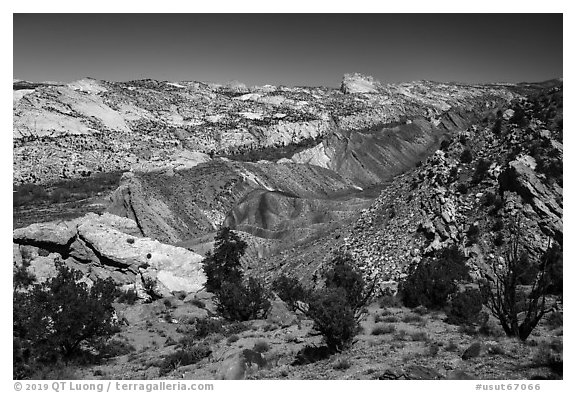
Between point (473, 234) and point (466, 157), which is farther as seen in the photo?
point (466, 157)

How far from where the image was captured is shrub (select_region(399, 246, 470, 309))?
56.9 ft

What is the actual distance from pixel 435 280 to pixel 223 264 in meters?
16.3

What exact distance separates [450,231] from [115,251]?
19.8 meters

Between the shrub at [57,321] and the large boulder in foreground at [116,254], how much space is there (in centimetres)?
1154

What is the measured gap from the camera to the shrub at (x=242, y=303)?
19727 millimetres

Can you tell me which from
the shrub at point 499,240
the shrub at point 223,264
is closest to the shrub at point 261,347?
the shrub at point 499,240

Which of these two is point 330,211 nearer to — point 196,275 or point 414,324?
point 196,275

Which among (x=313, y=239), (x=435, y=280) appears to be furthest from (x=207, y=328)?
(x=313, y=239)

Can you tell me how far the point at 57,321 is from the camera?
1434 cm

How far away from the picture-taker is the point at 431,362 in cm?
962

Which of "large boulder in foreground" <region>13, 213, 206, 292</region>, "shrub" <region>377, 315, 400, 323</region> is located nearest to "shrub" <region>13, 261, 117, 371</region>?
"shrub" <region>377, 315, 400, 323</region>

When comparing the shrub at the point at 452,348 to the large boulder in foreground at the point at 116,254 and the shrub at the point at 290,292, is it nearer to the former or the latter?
the shrub at the point at 290,292

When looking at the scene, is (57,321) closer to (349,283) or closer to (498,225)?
(349,283)
